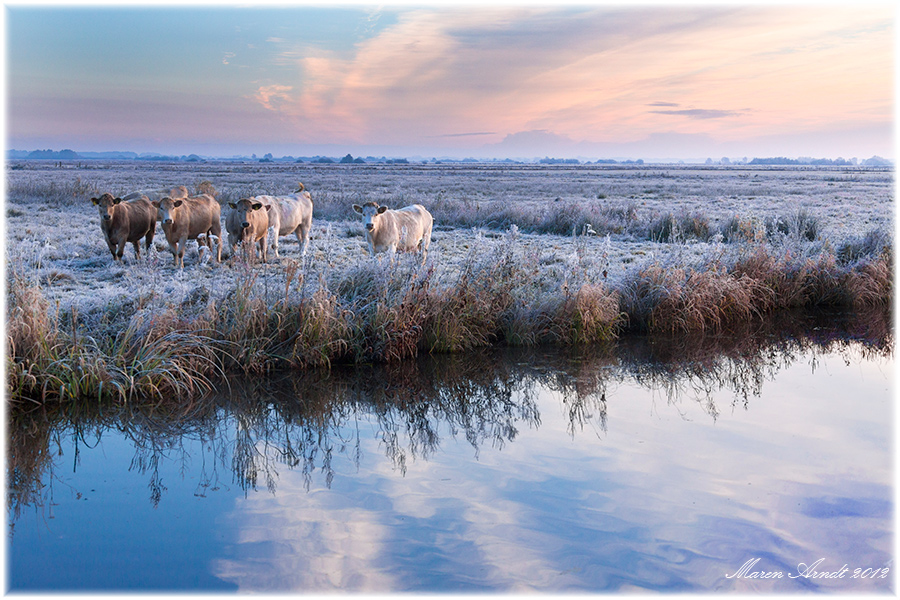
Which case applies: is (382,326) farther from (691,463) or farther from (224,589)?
(224,589)

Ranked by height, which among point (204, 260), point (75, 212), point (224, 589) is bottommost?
point (224, 589)

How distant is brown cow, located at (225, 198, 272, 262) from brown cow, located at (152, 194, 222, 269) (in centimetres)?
38

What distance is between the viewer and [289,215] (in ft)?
53.5

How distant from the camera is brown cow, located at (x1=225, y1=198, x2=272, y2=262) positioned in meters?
14.5

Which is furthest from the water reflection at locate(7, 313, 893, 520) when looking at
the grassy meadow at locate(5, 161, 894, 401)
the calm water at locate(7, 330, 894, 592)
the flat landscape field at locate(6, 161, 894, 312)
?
the flat landscape field at locate(6, 161, 894, 312)

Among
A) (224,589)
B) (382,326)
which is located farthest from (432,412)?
(224,589)

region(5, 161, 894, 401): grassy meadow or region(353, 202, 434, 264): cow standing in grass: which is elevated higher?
region(353, 202, 434, 264): cow standing in grass

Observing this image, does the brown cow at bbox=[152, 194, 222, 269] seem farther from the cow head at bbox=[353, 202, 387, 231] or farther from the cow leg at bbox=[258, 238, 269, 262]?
the cow head at bbox=[353, 202, 387, 231]

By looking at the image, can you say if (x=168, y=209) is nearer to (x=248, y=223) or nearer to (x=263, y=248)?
(x=248, y=223)

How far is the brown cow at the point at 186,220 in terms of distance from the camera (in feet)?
46.1

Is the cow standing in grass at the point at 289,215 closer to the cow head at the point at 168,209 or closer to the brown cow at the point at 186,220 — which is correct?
the brown cow at the point at 186,220

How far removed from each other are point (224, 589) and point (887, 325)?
479 inches

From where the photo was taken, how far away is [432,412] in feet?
26.5

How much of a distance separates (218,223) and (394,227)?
186 inches
